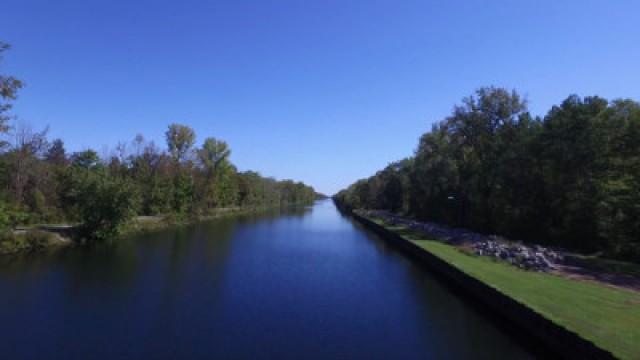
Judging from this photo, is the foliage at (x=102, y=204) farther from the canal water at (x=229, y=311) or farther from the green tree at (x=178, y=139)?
the green tree at (x=178, y=139)

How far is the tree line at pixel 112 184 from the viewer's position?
Result: 40.9 m

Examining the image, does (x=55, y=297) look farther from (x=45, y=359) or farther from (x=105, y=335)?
(x=45, y=359)

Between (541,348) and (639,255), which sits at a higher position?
(639,255)

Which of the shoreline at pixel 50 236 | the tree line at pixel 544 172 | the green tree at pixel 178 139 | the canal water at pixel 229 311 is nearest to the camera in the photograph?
the canal water at pixel 229 311

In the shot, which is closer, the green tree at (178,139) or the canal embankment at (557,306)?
the canal embankment at (557,306)

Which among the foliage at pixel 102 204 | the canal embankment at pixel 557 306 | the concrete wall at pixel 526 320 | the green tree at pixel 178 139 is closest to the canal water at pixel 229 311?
the concrete wall at pixel 526 320

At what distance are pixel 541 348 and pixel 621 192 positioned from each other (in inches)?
770

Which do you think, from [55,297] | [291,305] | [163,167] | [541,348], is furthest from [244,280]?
[163,167]

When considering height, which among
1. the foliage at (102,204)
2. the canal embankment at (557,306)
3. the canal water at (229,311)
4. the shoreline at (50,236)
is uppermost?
the foliage at (102,204)

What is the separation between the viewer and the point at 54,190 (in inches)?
1847

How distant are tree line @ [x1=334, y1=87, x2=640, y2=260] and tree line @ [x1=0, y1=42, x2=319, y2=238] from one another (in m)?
34.0

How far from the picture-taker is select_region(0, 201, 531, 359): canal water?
1455cm

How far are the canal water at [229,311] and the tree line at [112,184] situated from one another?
739 centimetres

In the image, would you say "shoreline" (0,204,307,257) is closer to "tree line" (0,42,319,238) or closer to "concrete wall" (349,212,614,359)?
"tree line" (0,42,319,238)
